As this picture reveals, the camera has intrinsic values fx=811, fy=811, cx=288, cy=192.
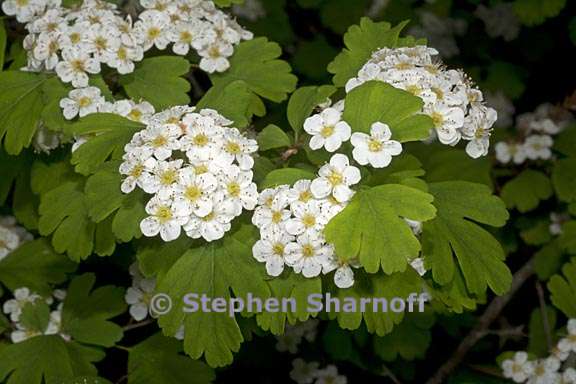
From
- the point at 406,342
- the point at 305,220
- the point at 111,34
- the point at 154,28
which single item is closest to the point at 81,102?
the point at 111,34

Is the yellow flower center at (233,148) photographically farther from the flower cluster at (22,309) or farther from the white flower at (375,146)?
the flower cluster at (22,309)

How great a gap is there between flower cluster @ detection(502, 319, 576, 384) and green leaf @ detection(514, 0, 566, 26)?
1239 millimetres

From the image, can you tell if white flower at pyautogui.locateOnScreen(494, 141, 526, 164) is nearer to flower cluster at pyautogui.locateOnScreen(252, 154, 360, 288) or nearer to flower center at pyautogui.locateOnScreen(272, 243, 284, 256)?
flower cluster at pyautogui.locateOnScreen(252, 154, 360, 288)

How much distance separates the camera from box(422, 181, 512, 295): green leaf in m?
1.96

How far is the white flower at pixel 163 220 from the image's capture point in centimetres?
180

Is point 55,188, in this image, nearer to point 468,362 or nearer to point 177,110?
point 177,110

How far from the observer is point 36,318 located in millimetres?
2635

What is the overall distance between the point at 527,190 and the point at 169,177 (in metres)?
1.86

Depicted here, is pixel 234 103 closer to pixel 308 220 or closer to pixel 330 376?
pixel 308 220

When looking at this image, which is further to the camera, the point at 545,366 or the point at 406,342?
the point at 406,342

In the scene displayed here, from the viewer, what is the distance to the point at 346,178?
179 centimetres

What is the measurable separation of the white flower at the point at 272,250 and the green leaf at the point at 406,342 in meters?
1.25

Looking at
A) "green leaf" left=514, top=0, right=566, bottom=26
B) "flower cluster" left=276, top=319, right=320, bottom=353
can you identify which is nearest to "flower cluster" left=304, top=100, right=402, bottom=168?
"flower cluster" left=276, top=319, right=320, bottom=353

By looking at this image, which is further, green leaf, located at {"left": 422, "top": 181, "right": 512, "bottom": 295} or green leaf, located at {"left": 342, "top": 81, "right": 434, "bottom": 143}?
green leaf, located at {"left": 422, "top": 181, "right": 512, "bottom": 295}
